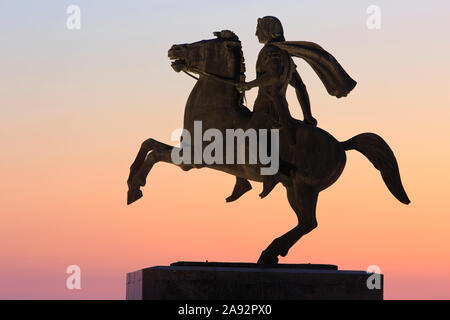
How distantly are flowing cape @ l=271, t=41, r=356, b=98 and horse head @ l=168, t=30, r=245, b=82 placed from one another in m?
0.61

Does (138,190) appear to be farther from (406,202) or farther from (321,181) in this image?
(406,202)

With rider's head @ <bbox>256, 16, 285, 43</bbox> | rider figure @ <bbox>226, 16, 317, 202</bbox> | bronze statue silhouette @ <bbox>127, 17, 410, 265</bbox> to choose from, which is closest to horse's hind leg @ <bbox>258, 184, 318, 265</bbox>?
bronze statue silhouette @ <bbox>127, 17, 410, 265</bbox>

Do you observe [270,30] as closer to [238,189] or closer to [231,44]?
[231,44]

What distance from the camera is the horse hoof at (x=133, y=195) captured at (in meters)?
18.5

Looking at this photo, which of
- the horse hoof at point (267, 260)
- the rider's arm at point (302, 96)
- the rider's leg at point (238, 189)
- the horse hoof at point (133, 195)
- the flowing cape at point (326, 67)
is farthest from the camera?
the rider's arm at point (302, 96)

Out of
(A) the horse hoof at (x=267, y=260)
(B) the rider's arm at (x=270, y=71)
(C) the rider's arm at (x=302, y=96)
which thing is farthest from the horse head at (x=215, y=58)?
(A) the horse hoof at (x=267, y=260)

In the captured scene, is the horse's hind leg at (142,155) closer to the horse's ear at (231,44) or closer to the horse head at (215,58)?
the horse head at (215,58)

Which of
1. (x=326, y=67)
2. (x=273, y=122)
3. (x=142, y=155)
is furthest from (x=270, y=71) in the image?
(x=142, y=155)

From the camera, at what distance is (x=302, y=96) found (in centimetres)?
1914

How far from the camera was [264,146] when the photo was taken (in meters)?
18.2

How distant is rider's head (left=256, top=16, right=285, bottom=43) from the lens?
1883 cm

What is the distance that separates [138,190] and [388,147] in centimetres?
379

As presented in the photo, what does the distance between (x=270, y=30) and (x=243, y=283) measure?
3.95 meters
